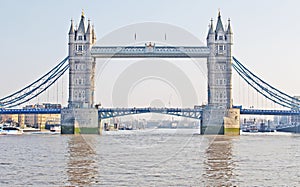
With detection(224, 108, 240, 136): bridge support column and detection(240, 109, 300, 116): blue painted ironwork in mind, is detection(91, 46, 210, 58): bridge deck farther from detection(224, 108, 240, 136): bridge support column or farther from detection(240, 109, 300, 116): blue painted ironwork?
detection(240, 109, 300, 116): blue painted ironwork

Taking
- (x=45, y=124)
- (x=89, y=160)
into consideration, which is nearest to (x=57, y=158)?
(x=89, y=160)

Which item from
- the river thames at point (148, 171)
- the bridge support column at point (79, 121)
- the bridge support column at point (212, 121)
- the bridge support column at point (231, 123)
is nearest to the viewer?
the river thames at point (148, 171)

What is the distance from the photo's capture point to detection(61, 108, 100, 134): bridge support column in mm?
85375

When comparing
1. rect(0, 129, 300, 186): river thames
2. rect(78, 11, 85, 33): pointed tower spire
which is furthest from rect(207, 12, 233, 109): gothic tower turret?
rect(0, 129, 300, 186): river thames

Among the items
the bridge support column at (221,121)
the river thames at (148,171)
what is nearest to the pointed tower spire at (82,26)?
the bridge support column at (221,121)

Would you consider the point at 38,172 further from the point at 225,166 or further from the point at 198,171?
the point at 225,166

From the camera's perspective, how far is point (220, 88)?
87.6 meters

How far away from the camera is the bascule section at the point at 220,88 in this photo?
84938 mm

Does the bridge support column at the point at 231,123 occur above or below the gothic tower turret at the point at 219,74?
below

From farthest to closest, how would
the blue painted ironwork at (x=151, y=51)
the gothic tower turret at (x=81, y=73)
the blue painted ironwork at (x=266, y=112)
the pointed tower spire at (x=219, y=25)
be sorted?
the pointed tower spire at (x=219, y=25), the blue painted ironwork at (x=266, y=112), the gothic tower turret at (x=81, y=73), the blue painted ironwork at (x=151, y=51)

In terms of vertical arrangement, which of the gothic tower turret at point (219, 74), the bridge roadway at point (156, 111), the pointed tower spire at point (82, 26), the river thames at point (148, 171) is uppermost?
the pointed tower spire at point (82, 26)

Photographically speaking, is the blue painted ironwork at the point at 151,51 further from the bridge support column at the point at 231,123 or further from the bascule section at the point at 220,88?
the bridge support column at the point at 231,123

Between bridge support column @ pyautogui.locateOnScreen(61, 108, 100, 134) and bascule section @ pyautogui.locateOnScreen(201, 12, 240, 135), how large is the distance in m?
16.6

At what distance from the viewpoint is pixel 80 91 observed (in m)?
88.0
